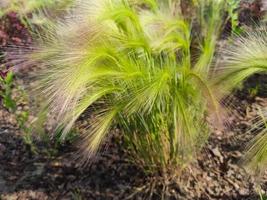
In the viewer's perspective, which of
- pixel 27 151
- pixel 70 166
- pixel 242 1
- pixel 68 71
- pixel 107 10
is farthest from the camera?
pixel 242 1

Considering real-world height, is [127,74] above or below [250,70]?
above

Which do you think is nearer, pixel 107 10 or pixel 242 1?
pixel 107 10

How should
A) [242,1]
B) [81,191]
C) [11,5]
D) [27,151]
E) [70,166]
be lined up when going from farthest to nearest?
[242,1], [11,5], [27,151], [70,166], [81,191]

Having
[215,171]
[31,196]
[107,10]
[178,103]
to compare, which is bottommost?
[215,171]

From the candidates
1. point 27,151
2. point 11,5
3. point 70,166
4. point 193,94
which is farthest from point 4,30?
point 193,94

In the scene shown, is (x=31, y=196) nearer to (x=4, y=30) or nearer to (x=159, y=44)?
(x=159, y=44)

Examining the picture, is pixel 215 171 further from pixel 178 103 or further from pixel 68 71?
pixel 68 71

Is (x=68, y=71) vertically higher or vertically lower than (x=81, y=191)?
higher
